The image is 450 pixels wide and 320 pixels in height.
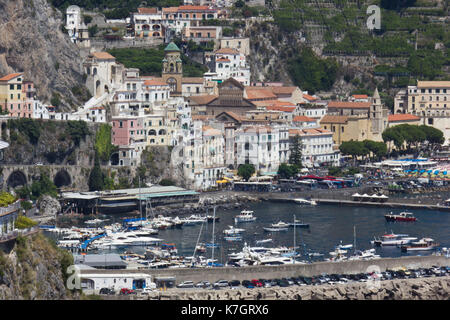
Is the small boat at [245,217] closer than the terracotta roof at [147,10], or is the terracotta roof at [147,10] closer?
the small boat at [245,217]

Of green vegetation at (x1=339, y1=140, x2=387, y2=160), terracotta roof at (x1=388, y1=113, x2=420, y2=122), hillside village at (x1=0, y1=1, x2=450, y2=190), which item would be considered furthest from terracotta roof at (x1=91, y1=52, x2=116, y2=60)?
terracotta roof at (x1=388, y1=113, x2=420, y2=122)

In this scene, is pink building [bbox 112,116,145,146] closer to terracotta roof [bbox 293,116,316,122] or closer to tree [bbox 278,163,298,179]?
tree [bbox 278,163,298,179]

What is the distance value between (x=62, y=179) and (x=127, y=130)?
5.66 m

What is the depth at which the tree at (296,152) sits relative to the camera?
8862 cm

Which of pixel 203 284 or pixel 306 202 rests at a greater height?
pixel 306 202

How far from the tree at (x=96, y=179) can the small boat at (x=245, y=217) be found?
7.17 m

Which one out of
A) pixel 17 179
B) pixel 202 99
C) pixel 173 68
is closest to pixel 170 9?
pixel 173 68

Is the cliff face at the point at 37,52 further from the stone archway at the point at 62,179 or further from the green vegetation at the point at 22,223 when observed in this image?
the green vegetation at the point at 22,223

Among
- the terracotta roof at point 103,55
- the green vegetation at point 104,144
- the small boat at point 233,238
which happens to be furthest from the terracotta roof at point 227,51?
Result: the small boat at point 233,238

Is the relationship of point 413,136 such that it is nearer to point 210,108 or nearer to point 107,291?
point 210,108

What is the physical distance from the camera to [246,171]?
8481 cm

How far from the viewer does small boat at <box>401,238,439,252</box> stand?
6588 cm

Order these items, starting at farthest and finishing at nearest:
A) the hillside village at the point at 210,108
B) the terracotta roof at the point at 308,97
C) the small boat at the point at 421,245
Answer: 1. the terracotta roof at the point at 308,97
2. the hillside village at the point at 210,108
3. the small boat at the point at 421,245

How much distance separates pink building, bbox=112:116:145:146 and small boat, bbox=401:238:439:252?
2005 centimetres
